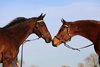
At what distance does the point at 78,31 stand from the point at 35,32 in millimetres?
1730

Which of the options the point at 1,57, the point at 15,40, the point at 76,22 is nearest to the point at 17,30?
the point at 15,40

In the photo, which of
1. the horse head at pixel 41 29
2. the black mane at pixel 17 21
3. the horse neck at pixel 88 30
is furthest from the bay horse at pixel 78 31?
the black mane at pixel 17 21

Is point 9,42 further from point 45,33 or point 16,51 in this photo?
point 45,33

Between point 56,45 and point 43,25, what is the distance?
106cm

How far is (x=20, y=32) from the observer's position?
1373 cm

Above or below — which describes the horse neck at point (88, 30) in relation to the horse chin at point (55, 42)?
above

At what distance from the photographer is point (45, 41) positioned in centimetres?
1427

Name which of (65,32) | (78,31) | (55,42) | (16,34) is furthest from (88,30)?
(16,34)

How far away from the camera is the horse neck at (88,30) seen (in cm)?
1380

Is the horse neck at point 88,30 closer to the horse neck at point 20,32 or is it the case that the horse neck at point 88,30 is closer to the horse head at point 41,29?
the horse head at point 41,29

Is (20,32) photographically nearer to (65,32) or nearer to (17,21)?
(17,21)

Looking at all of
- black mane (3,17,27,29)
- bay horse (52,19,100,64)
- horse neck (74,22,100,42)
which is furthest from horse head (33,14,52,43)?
horse neck (74,22,100,42)

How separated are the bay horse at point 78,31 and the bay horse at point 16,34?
1.42ft

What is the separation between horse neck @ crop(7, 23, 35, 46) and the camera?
13516mm
